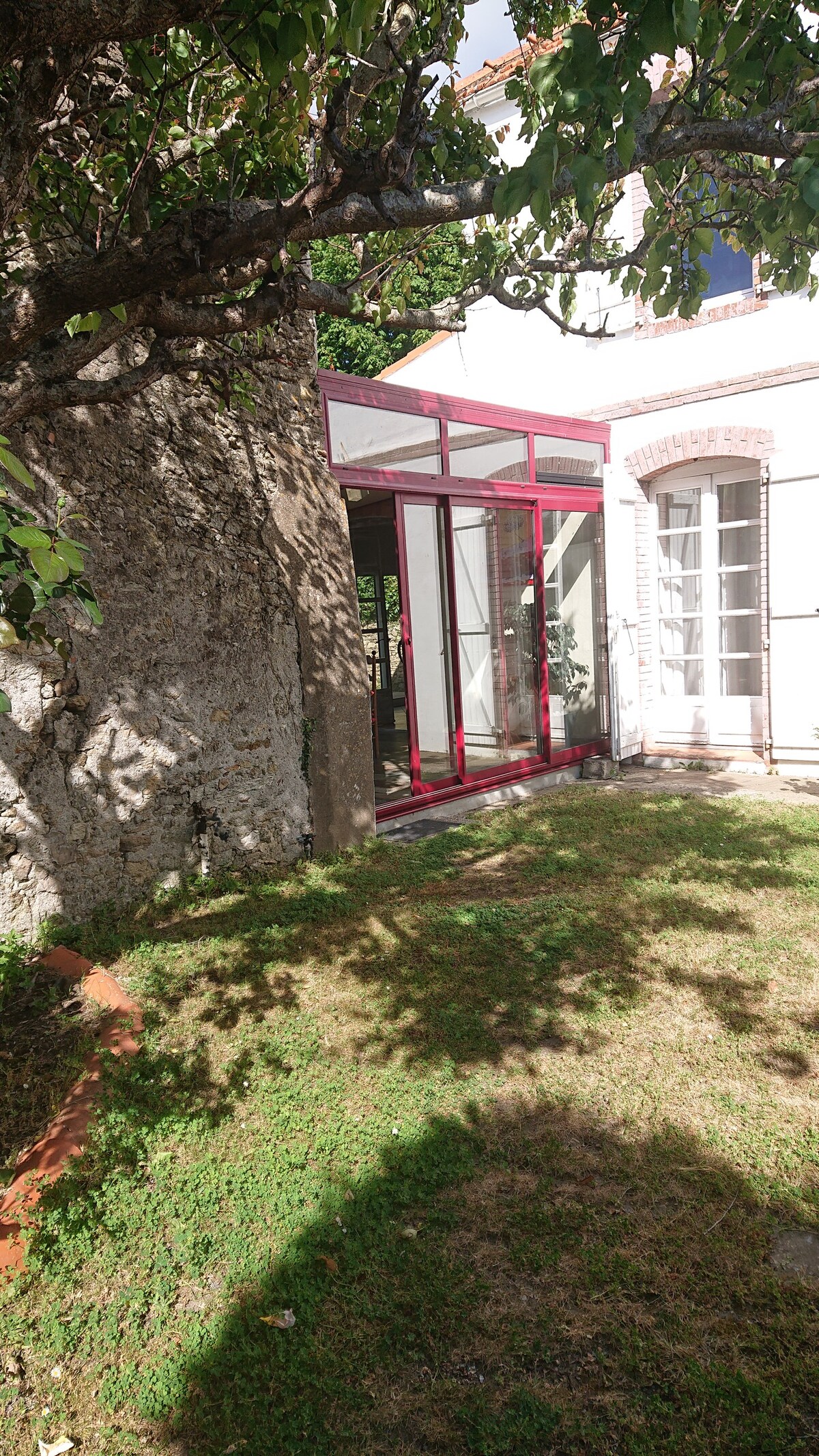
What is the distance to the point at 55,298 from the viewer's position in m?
2.40

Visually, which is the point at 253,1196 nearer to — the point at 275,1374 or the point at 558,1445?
the point at 275,1374

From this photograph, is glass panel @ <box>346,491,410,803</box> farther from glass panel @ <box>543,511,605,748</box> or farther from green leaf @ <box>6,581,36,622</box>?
green leaf @ <box>6,581,36,622</box>

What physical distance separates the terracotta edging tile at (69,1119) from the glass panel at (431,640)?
3.49 metres

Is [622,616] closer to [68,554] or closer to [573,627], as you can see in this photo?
[573,627]

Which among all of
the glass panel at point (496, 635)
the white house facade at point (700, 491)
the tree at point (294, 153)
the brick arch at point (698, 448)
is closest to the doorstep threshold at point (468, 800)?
the glass panel at point (496, 635)

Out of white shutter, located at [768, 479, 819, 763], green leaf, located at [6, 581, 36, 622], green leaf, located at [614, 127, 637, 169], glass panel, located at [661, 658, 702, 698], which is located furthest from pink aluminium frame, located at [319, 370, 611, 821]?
Result: green leaf, located at [6, 581, 36, 622]

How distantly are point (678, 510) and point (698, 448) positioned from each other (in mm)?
776

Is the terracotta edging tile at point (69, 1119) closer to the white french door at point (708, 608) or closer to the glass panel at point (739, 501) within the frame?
the white french door at point (708, 608)

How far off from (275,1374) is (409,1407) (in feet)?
1.03

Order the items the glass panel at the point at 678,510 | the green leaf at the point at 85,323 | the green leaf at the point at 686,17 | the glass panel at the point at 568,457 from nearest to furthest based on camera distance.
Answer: the green leaf at the point at 686,17 < the green leaf at the point at 85,323 < the glass panel at the point at 568,457 < the glass panel at the point at 678,510

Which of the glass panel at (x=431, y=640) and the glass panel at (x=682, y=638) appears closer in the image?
the glass panel at (x=431, y=640)

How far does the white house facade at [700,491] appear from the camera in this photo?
24.4 feet

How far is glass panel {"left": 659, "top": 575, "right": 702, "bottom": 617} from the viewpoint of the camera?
865 centimetres

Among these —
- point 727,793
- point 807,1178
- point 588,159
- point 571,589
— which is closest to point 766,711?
point 727,793
